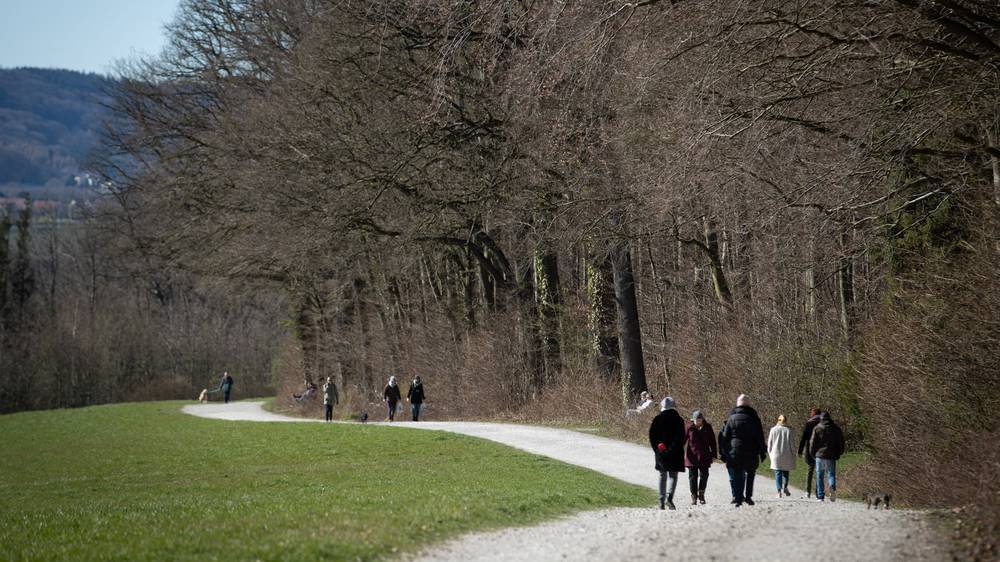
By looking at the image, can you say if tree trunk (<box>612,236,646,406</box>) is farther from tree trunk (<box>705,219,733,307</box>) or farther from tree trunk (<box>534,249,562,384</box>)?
tree trunk (<box>534,249,562,384</box>)

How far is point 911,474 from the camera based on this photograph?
18.0 m

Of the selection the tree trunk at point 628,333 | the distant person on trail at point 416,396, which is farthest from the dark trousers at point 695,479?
the distant person on trail at point 416,396

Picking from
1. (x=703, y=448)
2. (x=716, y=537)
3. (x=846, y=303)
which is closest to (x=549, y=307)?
(x=846, y=303)

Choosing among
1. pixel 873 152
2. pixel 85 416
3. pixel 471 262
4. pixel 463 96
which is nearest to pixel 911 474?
pixel 873 152

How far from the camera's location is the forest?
16953mm

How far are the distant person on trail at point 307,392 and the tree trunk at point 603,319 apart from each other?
794 inches

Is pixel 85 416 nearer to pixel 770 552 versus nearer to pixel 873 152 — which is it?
pixel 873 152

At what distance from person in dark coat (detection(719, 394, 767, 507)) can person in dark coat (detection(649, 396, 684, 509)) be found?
662mm

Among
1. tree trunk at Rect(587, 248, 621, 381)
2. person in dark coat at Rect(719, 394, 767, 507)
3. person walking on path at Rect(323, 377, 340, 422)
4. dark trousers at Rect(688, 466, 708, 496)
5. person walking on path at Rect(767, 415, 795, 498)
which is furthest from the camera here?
person walking on path at Rect(323, 377, 340, 422)

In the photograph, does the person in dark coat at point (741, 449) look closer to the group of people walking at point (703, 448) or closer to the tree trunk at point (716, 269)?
the group of people walking at point (703, 448)

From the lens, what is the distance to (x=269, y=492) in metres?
19.7

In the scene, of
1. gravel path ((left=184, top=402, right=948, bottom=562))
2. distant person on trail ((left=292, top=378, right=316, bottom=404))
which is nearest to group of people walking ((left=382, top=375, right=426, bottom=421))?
distant person on trail ((left=292, top=378, right=316, bottom=404))

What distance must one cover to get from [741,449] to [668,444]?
44.2 inches

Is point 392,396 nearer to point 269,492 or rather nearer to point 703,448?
point 269,492
